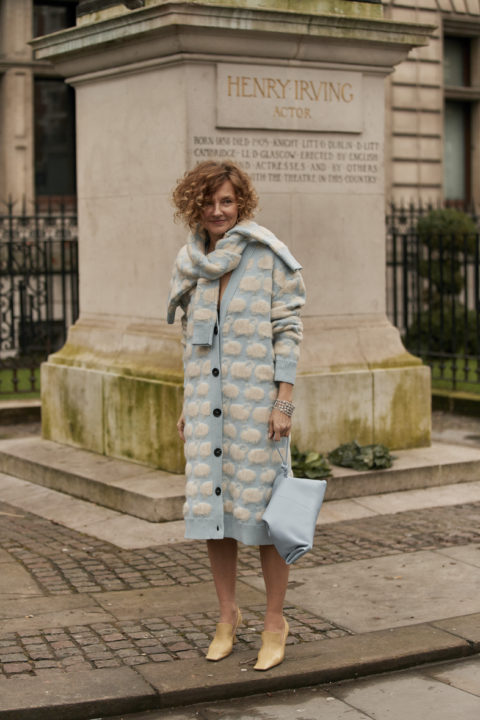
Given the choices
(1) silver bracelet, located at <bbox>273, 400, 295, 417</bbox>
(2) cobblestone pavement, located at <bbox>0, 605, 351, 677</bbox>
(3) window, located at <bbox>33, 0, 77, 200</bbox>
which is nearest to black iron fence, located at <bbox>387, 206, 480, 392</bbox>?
(3) window, located at <bbox>33, 0, 77, 200</bbox>

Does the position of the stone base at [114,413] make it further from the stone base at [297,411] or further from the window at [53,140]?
the window at [53,140]

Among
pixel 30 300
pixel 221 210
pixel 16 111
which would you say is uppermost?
pixel 16 111

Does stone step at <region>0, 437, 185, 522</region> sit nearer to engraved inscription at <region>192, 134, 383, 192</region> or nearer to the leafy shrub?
engraved inscription at <region>192, 134, 383, 192</region>

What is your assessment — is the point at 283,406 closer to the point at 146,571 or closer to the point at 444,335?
the point at 146,571

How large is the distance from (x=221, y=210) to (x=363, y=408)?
355cm

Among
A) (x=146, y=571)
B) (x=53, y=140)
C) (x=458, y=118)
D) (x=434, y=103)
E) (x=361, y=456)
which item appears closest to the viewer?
(x=146, y=571)

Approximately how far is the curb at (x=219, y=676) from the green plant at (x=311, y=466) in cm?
240

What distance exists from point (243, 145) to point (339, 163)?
0.80 metres

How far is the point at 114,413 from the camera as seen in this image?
27.2 feet

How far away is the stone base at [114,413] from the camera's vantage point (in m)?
7.78

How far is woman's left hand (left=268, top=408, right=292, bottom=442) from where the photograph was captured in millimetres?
4828

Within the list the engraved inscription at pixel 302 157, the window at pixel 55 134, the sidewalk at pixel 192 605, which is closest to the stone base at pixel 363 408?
the sidewalk at pixel 192 605

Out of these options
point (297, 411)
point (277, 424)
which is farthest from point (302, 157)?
point (277, 424)

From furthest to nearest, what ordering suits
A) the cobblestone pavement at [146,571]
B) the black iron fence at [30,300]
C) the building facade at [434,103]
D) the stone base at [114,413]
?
1. the building facade at [434,103]
2. the black iron fence at [30,300]
3. the stone base at [114,413]
4. the cobblestone pavement at [146,571]
